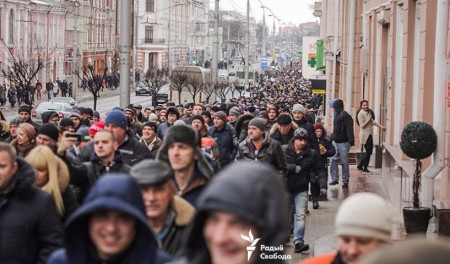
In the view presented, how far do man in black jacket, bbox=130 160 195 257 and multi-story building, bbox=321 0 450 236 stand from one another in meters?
8.69

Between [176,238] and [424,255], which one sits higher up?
[424,255]

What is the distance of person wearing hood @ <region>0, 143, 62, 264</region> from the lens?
21.6 ft

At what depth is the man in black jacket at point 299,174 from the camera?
14297mm

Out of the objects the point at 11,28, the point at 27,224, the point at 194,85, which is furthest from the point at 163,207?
the point at 11,28

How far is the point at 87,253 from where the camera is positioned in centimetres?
470

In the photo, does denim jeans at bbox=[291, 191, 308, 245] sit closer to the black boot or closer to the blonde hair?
the black boot

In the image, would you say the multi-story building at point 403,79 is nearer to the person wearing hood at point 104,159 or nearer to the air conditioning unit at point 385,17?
the air conditioning unit at point 385,17

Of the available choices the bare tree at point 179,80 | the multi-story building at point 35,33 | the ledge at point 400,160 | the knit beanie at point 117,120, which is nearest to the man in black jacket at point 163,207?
the knit beanie at point 117,120

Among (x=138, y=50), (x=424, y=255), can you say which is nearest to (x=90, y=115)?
(x=424, y=255)

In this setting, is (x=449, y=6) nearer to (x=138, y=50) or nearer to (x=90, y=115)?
(x=90, y=115)

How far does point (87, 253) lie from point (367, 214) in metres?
1.16

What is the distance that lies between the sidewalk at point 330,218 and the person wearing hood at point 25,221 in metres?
6.80

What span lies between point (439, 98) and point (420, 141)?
0.63 m

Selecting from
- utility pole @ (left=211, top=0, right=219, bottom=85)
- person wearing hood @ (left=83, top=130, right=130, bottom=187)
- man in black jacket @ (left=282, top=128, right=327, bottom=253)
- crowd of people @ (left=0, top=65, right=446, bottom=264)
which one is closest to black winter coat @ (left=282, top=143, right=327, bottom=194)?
man in black jacket @ (left=282, top=128, right=327, bottom=253)
